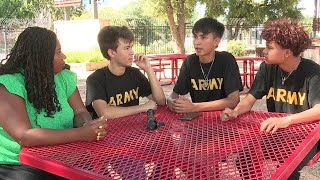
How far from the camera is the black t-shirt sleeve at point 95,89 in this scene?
2.73 meters

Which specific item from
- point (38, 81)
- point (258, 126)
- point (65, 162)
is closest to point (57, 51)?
point (38, 81)

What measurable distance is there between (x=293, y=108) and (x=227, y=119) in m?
0.56

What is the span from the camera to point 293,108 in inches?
102

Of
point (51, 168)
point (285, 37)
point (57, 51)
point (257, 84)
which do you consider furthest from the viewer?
point (257, 84)

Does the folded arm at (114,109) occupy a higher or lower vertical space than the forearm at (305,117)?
lower

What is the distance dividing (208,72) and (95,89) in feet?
3.13

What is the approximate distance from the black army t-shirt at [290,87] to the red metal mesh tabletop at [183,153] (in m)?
0.39

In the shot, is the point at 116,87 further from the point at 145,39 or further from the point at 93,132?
the point at 145,39

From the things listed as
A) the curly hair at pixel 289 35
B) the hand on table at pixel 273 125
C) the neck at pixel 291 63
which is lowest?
the hand on table at pixel 273 125

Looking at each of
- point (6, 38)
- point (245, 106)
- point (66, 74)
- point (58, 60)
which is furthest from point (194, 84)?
point (6, 38)

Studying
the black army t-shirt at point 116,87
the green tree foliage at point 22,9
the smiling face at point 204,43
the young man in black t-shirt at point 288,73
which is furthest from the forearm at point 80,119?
the green tree foliage at point 22,9

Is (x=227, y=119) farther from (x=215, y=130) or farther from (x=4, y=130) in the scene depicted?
(x=4, y=130)

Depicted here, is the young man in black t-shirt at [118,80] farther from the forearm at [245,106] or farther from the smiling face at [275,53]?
the smiling face at [275,53]

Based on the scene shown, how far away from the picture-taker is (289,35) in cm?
257
